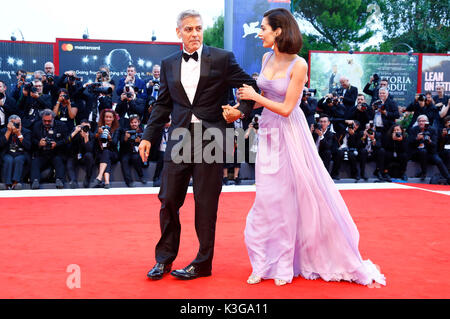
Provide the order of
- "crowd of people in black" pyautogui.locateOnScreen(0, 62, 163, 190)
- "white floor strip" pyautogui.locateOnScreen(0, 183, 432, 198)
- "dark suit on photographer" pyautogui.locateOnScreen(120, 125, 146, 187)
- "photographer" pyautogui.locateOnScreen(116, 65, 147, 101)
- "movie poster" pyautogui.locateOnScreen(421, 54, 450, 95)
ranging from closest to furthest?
"white floor strip" pyautogui.locateOnScreen(0, 183, 432, 198), "crowd of people in black" pyautogui.locateOnScreen(0, 62, 163, 190), "dark suit on photographer" pyautogui.locateOnScreen(120, 125, 146, 187), "photographer" pyautogui.locateOnScreen(116, 65, 147, 101), "movie poster" pyautogui.locateOnScreen(421, 54, 450, 95)

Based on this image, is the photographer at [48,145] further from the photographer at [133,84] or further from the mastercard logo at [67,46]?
the mastercard logo at [67,46]

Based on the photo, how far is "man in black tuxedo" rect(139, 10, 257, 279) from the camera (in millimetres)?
3152

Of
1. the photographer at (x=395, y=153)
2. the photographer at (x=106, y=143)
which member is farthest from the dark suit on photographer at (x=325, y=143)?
the photographer at (x=106, y=143)

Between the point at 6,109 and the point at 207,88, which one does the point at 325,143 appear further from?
the point at 207,88

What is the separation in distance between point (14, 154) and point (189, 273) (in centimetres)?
569

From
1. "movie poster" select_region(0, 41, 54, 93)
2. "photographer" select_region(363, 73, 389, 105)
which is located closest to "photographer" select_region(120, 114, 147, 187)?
"movie poster" select_region(0, 41, 54, 93)

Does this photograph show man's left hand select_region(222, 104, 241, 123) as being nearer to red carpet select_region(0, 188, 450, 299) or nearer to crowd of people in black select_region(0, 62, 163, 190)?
red carpet select_region(0, 188, 450, 299)

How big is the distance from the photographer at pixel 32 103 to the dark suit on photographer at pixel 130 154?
135cm

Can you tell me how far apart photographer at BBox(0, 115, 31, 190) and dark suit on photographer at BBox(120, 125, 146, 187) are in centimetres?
146

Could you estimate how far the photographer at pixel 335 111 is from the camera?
30.5ft

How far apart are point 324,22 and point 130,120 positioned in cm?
2456

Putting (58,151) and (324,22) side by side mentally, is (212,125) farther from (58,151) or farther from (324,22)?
(324,22)

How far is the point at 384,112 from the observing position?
9539 millimetres

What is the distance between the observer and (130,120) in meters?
8.50
